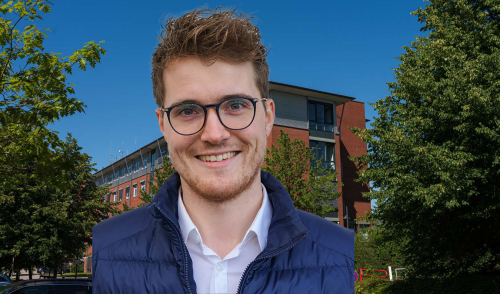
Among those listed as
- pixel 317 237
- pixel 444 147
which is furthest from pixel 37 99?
pixel 444 147

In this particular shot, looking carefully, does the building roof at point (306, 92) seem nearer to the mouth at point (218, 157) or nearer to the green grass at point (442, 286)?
the green grass at point (442, 286)

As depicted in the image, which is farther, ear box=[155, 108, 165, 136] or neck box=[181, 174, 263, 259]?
ear box=[155, 108, 165, 136]

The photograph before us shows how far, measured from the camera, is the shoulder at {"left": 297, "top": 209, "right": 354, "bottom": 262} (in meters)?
2.35

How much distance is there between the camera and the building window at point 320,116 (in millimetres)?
36188

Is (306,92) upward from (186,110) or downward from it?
upward

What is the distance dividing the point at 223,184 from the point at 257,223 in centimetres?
32

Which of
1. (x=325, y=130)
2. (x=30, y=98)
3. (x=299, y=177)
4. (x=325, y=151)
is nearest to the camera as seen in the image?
(x=30, y=98)

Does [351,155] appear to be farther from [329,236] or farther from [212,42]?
[212,42]

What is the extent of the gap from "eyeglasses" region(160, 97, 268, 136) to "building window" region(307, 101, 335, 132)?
3418 cm

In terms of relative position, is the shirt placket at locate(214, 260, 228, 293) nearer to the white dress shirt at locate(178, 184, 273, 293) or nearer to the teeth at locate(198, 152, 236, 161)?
the white dress shirt at locate(178, 184, 273, 293)

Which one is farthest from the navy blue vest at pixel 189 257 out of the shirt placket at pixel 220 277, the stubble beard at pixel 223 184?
the stubble beard at pixel 223 184

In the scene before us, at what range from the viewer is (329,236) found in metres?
2.39

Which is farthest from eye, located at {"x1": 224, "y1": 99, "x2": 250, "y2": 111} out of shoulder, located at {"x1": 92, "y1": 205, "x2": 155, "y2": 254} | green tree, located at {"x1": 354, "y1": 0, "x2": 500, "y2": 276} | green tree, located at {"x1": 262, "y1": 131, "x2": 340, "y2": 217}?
green tree, located at {"x1": 262, "y1": 131, "x2": 340, "y2": 217}

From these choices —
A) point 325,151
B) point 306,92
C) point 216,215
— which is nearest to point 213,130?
point 216,215
